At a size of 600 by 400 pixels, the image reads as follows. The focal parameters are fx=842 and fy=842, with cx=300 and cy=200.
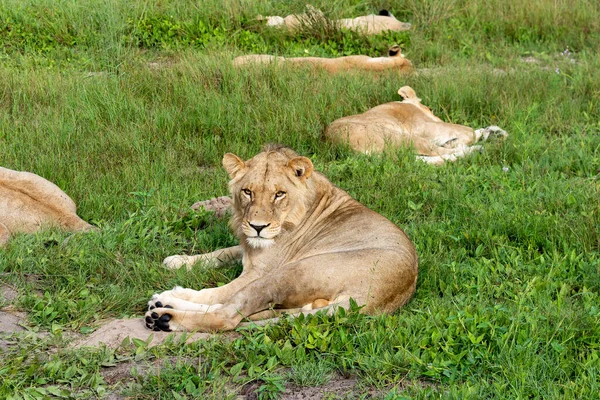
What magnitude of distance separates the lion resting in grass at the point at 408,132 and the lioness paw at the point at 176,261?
233 cm

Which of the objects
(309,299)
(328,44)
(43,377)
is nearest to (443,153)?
(328,44)

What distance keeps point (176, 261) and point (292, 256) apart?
70 centimetres

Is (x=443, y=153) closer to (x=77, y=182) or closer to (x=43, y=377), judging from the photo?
(x=77, y=182)

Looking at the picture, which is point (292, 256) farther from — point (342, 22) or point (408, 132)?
point (342, 22)

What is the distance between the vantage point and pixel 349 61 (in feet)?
28.2

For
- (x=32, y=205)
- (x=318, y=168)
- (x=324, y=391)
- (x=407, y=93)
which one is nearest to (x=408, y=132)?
(x=407, y=93)

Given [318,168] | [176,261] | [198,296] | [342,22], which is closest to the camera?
[198,296]

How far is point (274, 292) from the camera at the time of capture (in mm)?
3943

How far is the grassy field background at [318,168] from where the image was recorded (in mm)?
3473

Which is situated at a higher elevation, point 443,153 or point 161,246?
point 161,246

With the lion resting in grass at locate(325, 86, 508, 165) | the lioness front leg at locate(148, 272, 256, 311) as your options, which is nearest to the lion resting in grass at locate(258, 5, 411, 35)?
the lion resting in grass at locate(325, 86, 508, 165)

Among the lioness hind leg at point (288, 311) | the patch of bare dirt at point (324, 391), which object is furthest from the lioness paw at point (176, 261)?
the patch of bare dirt at point (324, 391)

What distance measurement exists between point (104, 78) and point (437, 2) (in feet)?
A: 15.5

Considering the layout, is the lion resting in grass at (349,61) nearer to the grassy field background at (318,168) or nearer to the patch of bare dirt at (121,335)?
the grassy field background at (318,168)
